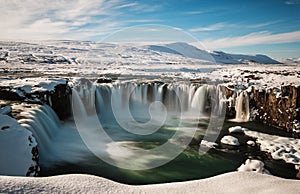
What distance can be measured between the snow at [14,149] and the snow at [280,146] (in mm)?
12080

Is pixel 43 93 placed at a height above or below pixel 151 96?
above

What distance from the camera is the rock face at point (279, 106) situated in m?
18.2

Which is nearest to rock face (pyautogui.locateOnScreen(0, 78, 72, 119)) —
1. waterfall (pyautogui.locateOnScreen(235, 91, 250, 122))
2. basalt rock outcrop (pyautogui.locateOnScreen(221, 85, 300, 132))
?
basalt rock outcrop (pyautogui.locateOnScreen(221, 85, 300, 132))

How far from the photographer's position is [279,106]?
19281 millimetres

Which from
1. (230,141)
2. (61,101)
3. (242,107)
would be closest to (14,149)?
(61,101)

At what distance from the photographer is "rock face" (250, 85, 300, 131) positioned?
18.2 meters

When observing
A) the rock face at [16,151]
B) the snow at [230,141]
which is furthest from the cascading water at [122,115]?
the rock face at [16,151]

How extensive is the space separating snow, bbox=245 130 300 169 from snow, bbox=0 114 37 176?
39.6 ft

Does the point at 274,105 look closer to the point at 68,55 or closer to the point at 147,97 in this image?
the point at 147,97

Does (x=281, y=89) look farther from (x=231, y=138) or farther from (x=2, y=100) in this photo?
(x=2, y=100)

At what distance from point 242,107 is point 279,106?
136 inches

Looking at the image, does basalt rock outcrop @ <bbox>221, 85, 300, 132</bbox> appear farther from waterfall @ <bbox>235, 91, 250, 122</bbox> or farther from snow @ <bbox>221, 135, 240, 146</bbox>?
snow @ <bbox>221, 135, 240, 146</bbox>

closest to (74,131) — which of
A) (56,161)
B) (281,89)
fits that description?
(56,161)

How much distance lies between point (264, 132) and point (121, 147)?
1067cm
